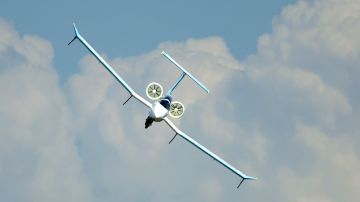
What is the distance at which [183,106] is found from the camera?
192m

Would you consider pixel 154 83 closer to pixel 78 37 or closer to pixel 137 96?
pixel 137 96

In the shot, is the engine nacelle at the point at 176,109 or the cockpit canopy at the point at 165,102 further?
the engine nacelle at the point at 176,109

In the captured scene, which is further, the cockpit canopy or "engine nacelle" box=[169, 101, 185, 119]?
"engine nacelle" box=[169, 101, 185, 119]

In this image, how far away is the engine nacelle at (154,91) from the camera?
187m

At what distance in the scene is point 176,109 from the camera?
191 metres

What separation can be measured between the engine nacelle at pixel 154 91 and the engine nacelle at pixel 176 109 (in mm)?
4258

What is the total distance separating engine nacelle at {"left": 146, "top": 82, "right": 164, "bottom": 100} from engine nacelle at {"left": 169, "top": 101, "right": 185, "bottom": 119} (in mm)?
4258

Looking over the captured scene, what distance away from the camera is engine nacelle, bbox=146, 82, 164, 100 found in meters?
187

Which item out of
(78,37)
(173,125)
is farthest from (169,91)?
(78,37)

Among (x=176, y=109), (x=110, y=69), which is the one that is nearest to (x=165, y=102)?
(x=176, y=109)

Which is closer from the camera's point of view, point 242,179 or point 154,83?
point 154,83

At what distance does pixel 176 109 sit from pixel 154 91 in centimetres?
634

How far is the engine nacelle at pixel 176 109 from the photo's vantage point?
626 feet

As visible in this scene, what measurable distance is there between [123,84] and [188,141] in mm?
18974
